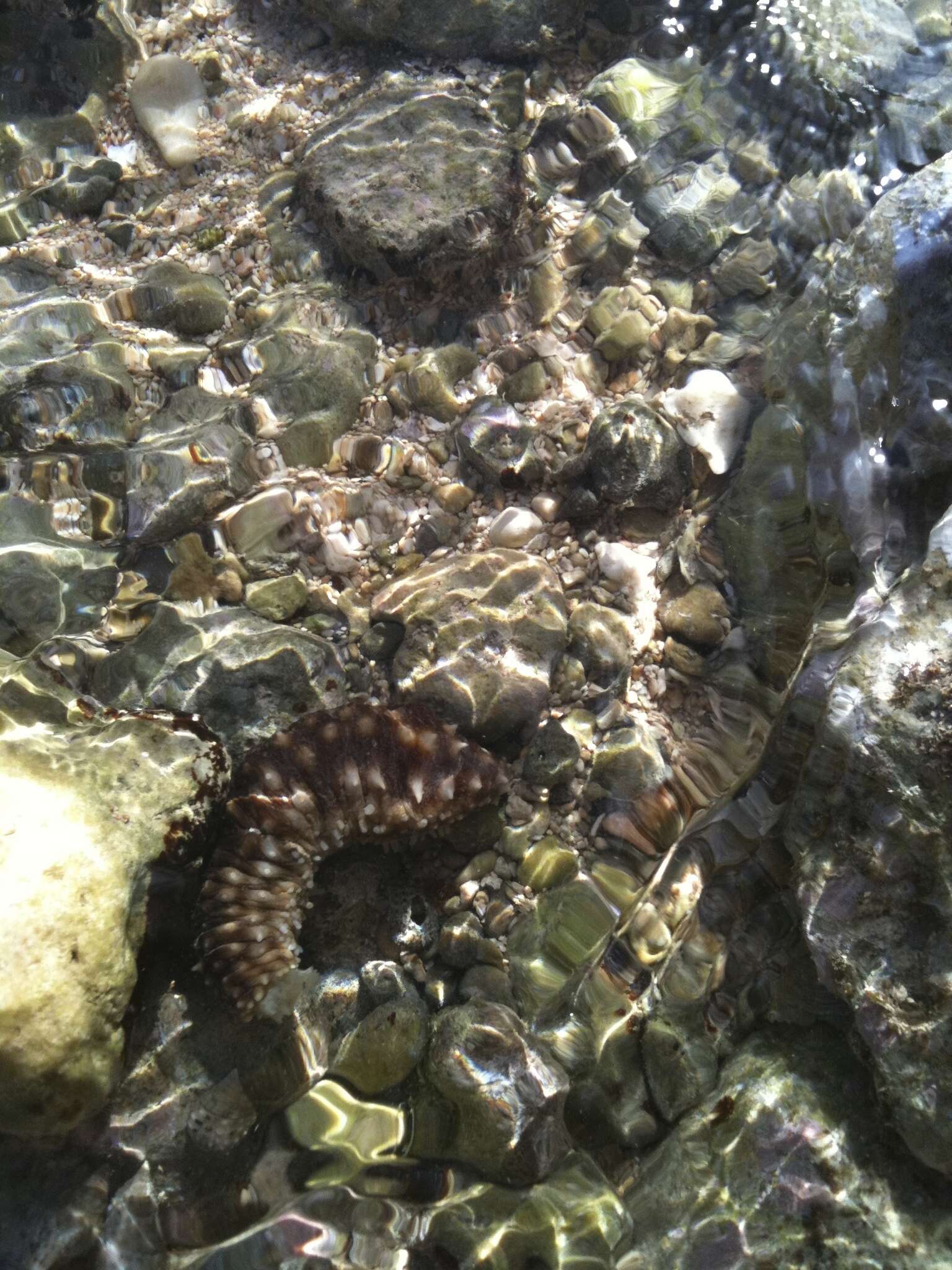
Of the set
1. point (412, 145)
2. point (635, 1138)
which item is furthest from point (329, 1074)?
point (412, 145)

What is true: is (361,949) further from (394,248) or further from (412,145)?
(412,145)

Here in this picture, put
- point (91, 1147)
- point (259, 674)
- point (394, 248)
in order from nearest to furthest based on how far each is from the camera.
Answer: point (91, 1147)
point (259, 674)
point (394, 248)

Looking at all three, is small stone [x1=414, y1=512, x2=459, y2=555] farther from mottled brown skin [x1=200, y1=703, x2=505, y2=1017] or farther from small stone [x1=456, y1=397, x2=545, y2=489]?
mottled brown skin [x1=200, y1=703, x2=505, y2=1017]

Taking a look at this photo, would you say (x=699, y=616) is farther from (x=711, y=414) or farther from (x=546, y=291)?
(x=546, y=291)

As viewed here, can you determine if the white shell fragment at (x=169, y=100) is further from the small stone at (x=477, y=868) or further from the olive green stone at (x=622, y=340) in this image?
the small stone at (x=477, y=868)

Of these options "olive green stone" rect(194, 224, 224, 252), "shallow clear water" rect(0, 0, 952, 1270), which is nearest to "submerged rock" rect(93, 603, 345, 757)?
"shallow clear water" rect(0, 0, 952, 1270)

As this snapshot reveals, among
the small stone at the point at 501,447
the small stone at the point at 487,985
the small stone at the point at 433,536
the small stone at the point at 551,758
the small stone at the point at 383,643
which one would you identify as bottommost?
the small stone at the point at 487,985

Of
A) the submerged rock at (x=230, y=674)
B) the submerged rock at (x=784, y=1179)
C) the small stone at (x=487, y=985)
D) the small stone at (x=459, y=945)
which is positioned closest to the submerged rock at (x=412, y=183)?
the submerged rock at (x=230, y=674)
